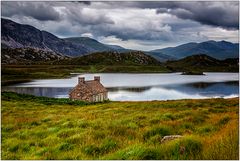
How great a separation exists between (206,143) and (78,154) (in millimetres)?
4436

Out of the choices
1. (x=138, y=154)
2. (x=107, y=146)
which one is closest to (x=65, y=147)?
(x=107, y=146)

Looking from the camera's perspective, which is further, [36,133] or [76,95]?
[76,95]

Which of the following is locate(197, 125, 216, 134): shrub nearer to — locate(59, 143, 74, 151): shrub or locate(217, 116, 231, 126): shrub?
locate(217, 116, 231, 126): shrub

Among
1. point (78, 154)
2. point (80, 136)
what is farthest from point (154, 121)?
point (78, 154)

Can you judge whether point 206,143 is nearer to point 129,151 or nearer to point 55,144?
point 129,151

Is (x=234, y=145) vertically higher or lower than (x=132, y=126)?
higher

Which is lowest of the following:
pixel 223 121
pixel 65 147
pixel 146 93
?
pixel 146 93

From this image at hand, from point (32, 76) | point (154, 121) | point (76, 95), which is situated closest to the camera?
point (154, 121)

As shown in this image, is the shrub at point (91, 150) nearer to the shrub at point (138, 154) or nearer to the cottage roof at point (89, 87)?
the shrub at point (138, 154)

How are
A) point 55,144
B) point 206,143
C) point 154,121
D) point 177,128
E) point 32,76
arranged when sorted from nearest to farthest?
point 206,143 < point 55,144 < point 177,128 < point 154,121 < point 32,76

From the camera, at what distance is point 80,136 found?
15203 mm

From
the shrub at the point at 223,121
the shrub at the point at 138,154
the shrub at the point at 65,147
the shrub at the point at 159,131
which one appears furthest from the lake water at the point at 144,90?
the shrub at the point at 138,154

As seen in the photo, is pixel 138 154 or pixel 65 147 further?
pixel 65 147

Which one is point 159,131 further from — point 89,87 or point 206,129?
point 89,87
